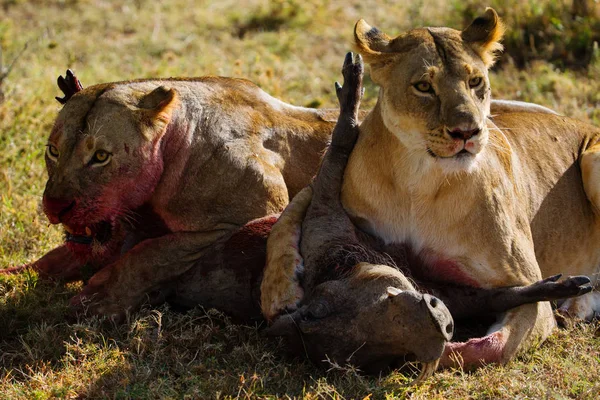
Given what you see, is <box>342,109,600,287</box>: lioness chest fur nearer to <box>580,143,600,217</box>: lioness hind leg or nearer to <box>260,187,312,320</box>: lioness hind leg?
<box>260,187,312,320</box>: lioness hind leg

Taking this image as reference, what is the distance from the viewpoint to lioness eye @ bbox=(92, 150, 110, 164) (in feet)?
15.7

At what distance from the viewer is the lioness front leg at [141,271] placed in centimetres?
480

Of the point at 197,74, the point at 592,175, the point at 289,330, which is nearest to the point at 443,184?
the point at 289,330

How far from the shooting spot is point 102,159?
4805 mm

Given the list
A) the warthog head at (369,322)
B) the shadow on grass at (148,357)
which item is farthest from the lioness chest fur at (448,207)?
the shadow on grass at (148,357)

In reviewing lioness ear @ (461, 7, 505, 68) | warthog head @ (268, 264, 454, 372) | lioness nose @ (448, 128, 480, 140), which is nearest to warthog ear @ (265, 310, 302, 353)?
warthog head @ (268, 264, 454, 372)

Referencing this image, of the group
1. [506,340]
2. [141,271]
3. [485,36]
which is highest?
[485,36]

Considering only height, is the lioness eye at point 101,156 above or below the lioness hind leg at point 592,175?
above

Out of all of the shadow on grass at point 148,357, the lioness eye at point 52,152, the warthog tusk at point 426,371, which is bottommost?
the warthog tusk at point 426,371

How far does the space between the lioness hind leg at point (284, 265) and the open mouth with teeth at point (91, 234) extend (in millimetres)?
928

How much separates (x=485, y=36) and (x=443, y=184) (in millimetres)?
708

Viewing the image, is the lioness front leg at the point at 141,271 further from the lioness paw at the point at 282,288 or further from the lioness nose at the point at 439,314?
the lioness nose at the point at 439,314

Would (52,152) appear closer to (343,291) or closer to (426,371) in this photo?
(343,291)

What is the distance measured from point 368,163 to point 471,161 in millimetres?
578
